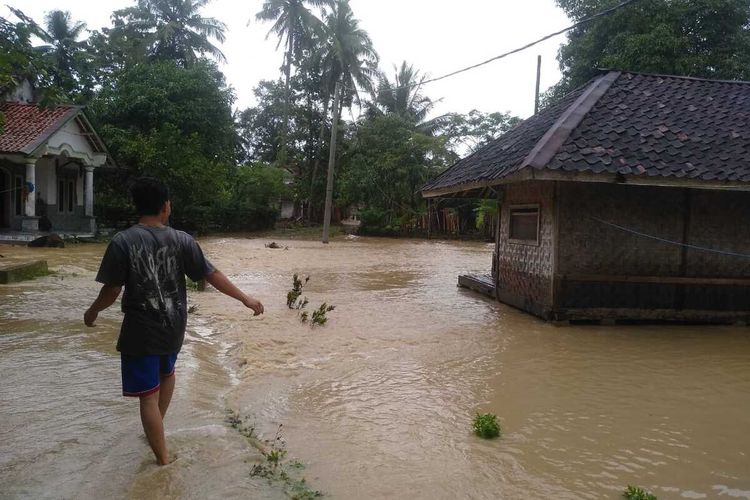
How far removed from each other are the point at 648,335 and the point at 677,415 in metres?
3.31

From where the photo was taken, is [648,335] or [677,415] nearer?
[677,415]

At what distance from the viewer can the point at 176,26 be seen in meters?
32.8

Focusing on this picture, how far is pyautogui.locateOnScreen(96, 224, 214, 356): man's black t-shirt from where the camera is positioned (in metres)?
3.06

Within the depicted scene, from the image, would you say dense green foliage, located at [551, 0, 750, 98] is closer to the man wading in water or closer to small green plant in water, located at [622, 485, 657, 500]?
small green plant in water, located at [622, 485, 657, 500]

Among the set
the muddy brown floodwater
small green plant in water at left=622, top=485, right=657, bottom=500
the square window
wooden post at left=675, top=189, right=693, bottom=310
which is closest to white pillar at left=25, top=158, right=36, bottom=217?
the muddy brown floodwater

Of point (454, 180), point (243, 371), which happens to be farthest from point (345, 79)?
point (243, 371)

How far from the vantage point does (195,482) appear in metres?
3.15

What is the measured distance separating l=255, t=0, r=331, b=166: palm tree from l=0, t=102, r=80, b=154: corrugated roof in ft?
49.6

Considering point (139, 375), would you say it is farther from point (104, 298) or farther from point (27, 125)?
point (27, 125)

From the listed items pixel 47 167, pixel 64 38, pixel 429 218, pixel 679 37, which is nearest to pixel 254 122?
pixel 64 38

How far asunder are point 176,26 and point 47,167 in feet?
49.5

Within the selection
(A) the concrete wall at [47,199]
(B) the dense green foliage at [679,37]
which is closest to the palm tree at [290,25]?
(A) the concrete wall at [47,199]

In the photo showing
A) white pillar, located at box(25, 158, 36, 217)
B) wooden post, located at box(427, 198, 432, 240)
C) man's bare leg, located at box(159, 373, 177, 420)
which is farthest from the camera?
wooden post, located at box(427, 198, 432, 240)

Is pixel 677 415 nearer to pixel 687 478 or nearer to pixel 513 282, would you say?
pixel 687 478
